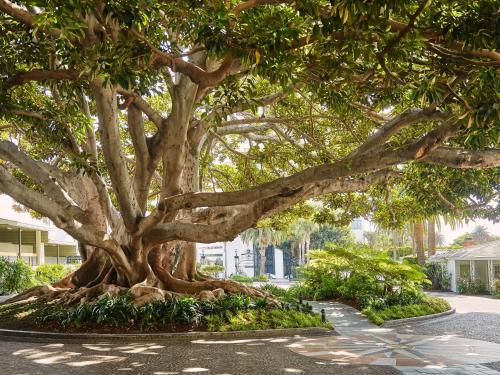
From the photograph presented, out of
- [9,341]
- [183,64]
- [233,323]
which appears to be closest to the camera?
[183,64]

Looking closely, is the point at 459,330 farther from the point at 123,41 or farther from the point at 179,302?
the point at 123,41

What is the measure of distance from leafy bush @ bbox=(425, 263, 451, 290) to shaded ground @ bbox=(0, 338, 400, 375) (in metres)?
21.7

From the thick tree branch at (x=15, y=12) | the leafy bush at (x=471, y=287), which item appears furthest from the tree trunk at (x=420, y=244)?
the thick tree branch at (x=15, y=12)

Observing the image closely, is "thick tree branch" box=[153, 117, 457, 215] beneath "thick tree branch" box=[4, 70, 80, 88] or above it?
beneath

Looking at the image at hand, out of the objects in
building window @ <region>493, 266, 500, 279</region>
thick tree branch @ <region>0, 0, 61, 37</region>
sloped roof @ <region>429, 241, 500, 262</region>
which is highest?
thick tree branch @ <region>0, 0, 61, 37</region>

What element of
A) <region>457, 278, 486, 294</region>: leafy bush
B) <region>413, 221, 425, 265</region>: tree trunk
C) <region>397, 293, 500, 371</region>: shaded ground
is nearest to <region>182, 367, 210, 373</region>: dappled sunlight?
<region>397, 293, 500, 371</region>: shaded ground

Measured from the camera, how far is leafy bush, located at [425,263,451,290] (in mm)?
28703

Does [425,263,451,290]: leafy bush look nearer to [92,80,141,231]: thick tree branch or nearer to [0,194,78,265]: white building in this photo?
[92,80,141,231]: thick tree branch

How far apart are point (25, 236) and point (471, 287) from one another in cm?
2910

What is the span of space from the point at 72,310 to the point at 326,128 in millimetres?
9490

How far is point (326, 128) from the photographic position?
15656mm

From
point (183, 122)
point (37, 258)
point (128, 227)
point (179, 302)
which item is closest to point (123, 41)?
point (183, 122)

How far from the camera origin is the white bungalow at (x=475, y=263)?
82.2 ft

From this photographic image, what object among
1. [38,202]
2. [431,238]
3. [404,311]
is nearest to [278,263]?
[431,238]
